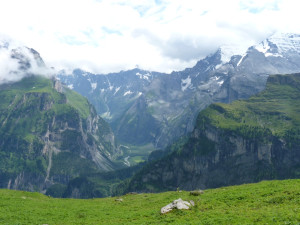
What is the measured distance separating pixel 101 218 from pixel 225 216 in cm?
2750

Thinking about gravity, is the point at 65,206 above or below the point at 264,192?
below

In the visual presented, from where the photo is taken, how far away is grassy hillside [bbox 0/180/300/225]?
4938 centimetres

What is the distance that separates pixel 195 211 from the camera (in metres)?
59.2

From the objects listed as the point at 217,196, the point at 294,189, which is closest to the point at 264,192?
the point at 294,189

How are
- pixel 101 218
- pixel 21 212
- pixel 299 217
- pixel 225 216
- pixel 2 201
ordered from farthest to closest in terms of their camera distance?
pixel 2 201, pixel 21 212, pixel 101 218, pixel 225 216, pixel 299 217

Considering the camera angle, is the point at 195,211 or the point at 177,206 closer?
the point at 195,211

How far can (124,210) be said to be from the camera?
7262 cm

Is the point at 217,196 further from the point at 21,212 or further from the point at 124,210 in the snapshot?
the point at 21,212

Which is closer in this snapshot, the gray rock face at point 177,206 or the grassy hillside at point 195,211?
the grassy hillside at point 195,211

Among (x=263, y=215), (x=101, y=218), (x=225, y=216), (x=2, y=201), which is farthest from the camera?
(x=2, y=201)

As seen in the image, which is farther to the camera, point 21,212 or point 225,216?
point 21,212

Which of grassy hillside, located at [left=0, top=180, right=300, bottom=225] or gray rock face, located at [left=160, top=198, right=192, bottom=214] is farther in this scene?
gray rock face, located at [left=160, top=198, right=192, bottom=214]

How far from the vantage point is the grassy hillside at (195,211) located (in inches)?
1944

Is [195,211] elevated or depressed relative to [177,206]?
depressed
